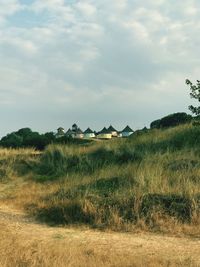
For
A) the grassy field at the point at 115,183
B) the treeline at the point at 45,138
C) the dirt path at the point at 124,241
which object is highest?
the treeline at the point at 45,138

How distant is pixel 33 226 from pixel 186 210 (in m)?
3.49

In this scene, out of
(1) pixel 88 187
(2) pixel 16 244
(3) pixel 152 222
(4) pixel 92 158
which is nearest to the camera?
(2) pixel 16 244

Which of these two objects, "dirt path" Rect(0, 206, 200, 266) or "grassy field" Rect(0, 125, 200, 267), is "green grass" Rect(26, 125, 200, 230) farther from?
"dirt path" Rect(0, 206, 200, 266)

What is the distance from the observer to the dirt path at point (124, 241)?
992 centimetres

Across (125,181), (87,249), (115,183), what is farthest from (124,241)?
(115,183)

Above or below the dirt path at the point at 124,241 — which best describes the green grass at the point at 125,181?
above

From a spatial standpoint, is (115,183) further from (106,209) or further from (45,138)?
(45,138)

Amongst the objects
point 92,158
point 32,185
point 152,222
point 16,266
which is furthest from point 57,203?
point 92,158

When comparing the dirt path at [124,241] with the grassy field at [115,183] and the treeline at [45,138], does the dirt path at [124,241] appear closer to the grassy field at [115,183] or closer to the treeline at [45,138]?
the grassy field at [115,183]

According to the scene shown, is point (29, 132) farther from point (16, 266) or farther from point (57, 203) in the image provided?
point (16, 266)

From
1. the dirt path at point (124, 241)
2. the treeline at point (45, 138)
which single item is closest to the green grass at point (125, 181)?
the dirt path at point (124, 241)

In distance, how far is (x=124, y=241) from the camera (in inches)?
450

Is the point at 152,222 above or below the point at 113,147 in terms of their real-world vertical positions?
below

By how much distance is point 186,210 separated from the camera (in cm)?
1315
